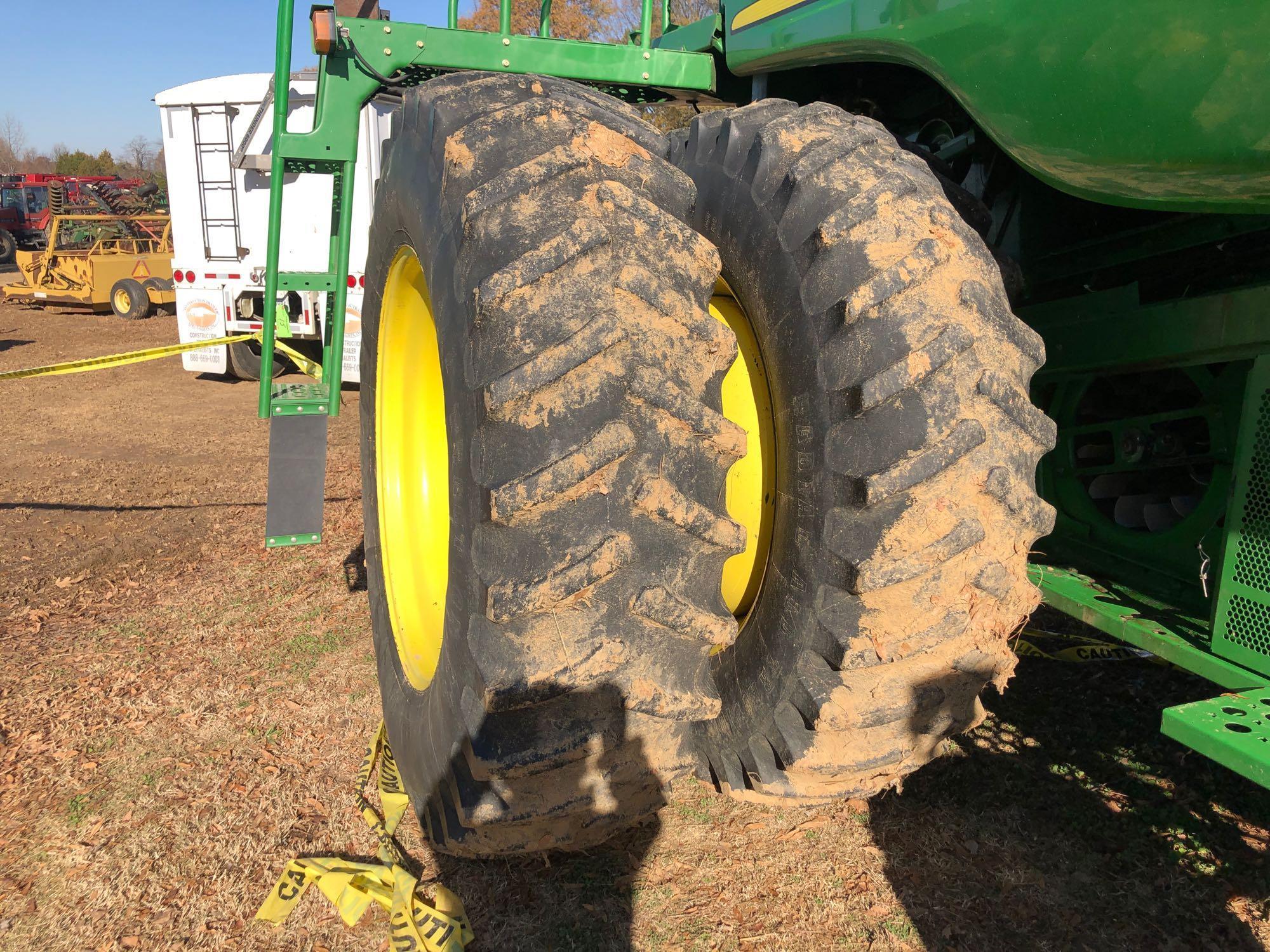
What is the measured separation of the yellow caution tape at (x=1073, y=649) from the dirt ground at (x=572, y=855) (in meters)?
0.10

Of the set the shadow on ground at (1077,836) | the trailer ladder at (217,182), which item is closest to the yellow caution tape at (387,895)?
the shadow on ground at (1077,836)

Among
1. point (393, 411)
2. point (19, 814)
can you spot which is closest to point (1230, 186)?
point (393, 411)

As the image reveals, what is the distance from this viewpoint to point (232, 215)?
10539 millimetres

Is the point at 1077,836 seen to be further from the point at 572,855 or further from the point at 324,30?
the point at 324,30

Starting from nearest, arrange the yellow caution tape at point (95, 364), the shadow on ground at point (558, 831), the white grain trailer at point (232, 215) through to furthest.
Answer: the shadow on ground at point (558, 831) → the yellow caution tape at point (95, 364) → the white grain trailer at point (232, 215)

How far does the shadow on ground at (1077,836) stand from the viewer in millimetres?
2359

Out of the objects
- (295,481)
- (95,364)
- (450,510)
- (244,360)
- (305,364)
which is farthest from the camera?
(244,360)

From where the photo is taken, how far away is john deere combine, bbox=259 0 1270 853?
1663 millimetres

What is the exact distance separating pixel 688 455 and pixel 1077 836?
185 cm

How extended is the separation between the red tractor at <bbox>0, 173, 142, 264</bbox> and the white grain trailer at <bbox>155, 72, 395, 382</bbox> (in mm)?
21192

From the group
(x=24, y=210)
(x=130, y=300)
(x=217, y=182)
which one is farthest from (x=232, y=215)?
(x=24, y=210)

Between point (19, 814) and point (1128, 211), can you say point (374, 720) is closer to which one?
point (19, 814)

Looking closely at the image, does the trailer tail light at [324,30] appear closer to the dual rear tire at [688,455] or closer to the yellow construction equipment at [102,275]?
the dual rear tire at [688,455]

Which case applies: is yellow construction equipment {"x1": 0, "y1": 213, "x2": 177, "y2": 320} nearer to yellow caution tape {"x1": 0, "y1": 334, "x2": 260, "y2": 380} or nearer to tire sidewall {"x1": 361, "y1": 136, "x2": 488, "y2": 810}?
yellow caution tape {"x1": 0, "y1": 334, "x2": 260, "y2": 380}
